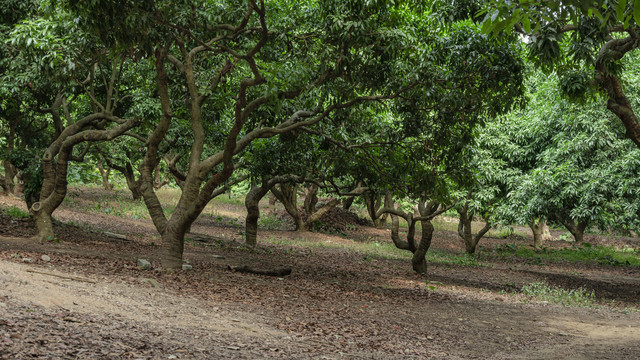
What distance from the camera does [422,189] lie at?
1274 centimetres

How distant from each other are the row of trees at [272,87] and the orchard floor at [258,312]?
5.27 ft

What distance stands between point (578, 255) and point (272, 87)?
25.6m

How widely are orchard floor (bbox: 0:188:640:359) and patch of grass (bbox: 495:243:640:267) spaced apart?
11451mm

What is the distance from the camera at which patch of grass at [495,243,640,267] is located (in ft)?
87.9

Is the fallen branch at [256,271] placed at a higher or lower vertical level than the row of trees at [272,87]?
lower

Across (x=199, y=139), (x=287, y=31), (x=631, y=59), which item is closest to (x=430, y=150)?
(x=287, y=31)

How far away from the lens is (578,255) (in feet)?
93.1

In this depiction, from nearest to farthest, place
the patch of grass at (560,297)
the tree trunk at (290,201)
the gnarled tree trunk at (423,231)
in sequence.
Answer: the patch of grass at (560,297) → the gnarled tree trunk at (423,231) → the tree trunk at (290,201)

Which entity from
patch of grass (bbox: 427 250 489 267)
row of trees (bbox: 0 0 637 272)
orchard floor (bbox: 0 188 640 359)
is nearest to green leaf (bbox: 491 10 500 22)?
row of trees (bbox: 0 0 637 272)

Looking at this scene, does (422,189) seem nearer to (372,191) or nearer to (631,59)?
(372,191)

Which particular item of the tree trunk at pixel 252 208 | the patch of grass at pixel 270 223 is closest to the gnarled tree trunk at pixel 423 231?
the tree trunk at pixel 252 208

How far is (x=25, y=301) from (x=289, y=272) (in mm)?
7437

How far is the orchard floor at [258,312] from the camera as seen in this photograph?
535 centimetres

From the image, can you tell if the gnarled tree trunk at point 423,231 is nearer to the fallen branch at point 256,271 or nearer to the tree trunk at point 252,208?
the tree trunk at point 252,208
